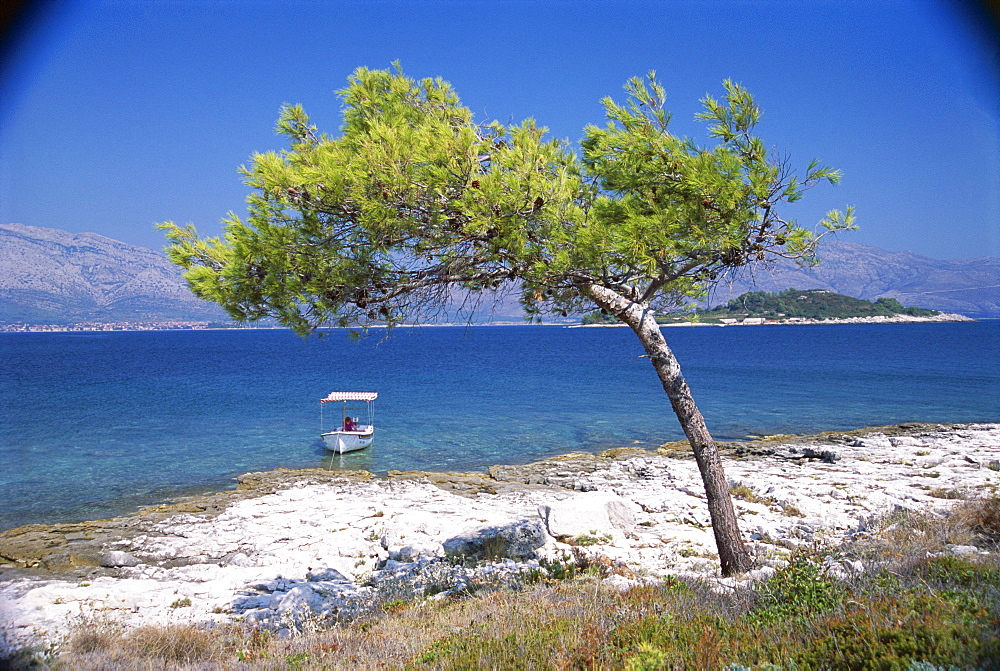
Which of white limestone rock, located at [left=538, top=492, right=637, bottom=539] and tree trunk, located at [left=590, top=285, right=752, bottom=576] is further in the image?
white limestone rock, located at [left=538, top=492, right=637, bottom=539]

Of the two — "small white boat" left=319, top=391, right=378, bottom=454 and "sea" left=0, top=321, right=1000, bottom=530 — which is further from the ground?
"small white boat" left=319, top=391, right=378, bottom=454

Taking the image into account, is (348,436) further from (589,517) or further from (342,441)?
(589,517)

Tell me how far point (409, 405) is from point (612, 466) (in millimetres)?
19712

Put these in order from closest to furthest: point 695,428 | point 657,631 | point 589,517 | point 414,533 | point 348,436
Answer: point 657,631 → point 695,428 → point 589,517 → point 414,533 → point 348,436

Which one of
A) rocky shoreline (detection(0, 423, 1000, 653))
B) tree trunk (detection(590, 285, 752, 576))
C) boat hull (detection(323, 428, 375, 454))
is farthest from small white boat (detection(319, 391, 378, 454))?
tree trunk (detection(590, 285, 752, 576))

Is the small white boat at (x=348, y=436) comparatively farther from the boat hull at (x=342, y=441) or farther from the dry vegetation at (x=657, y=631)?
the dry vegetation at (x=657, y=631)

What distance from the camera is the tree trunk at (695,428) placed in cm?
705

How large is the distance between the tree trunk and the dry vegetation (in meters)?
0.93

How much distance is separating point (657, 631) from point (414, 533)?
8.73 m

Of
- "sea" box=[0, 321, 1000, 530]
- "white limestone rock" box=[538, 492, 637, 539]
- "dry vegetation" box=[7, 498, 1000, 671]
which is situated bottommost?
"sea" box=[0, 321, 1000, 530]

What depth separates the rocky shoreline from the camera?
855cm

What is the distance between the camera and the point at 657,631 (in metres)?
4.34

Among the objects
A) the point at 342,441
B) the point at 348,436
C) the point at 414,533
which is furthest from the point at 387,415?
the point at 414,533

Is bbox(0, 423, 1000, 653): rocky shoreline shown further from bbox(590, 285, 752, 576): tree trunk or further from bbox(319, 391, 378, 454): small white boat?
bbox(319, 391, 378, 454): small white boat
